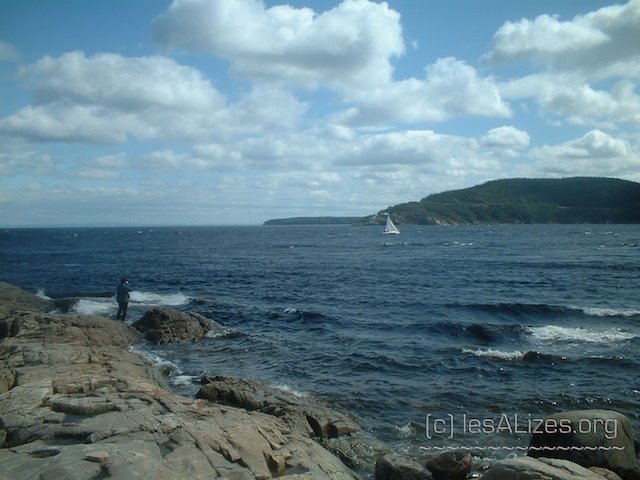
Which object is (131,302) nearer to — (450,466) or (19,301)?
(19,301)

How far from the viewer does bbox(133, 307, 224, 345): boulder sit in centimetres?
2494

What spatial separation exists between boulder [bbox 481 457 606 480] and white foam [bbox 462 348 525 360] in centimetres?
1251

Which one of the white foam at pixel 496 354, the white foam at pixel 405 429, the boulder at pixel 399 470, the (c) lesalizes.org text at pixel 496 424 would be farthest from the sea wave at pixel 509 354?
the boulder at pixel 399 470

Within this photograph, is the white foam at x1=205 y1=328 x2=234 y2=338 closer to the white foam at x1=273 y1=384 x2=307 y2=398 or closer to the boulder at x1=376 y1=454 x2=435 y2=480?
the white foam at x1=273 y1=384 x2=307 y2=398

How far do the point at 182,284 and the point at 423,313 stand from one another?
2714cm

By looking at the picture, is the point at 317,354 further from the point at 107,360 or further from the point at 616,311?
the point at 616,311

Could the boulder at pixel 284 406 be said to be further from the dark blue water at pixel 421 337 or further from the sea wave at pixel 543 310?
the sea wave at pixel 543 310

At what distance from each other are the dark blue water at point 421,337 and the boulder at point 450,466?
1.63 m

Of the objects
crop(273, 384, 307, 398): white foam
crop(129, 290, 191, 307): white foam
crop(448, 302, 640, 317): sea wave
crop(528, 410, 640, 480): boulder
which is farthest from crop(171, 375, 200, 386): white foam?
crop(448, 302, 640, 317): sea wave

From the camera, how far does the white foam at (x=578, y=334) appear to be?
78.8ft

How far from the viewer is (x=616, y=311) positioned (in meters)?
30.3

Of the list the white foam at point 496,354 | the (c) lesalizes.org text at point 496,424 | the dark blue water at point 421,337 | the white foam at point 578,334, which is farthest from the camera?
the white foam at point 578,334

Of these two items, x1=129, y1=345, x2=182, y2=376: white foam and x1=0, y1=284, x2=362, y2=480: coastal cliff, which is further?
x1=129, y1=345, x2=182, y2=376: white foam

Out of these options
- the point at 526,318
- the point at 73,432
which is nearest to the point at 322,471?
the point at 73,432
